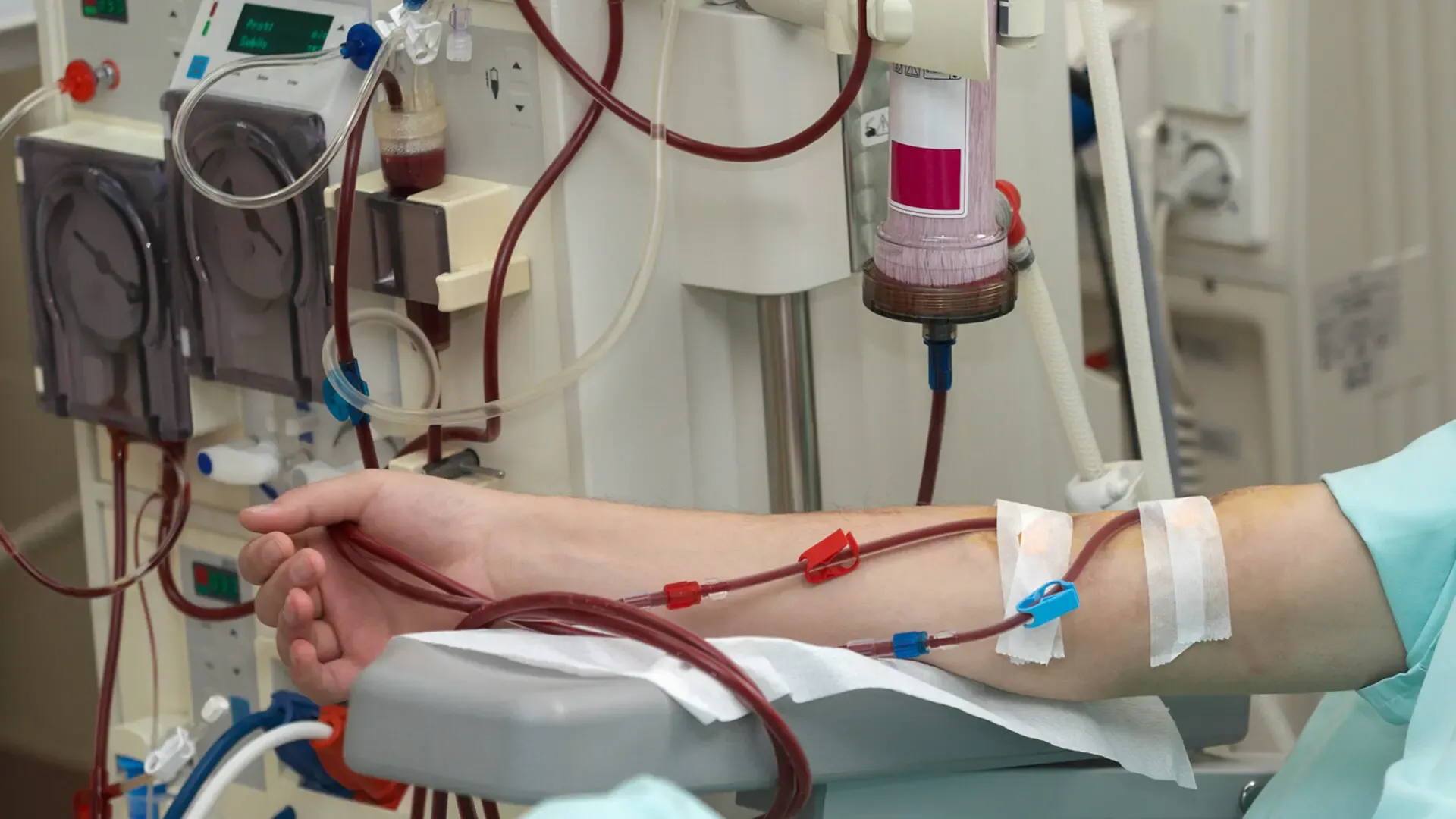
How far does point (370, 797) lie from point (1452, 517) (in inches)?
37.6

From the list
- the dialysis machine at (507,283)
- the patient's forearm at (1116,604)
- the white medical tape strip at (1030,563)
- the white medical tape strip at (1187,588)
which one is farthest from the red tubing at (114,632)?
the white medical tape strip at (1187,588)

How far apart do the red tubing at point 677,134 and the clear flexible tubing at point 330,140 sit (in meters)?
0.12

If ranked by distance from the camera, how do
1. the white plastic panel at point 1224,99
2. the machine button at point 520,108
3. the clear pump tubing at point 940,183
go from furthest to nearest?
the white plastic panel at point 1224,99
the machine button at point 520,108
the clear pump tubing at point 940,183

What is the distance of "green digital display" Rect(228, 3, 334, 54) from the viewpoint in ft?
4.48

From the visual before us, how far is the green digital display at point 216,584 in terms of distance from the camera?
155 centimetres

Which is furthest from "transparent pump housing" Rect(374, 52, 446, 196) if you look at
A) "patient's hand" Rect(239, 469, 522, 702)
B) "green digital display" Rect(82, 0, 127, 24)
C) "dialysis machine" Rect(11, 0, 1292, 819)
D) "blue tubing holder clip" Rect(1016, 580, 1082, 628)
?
"blue tubing holder clip" Rect(1016, 580, 1082, 628)

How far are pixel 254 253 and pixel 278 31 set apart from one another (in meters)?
0.19

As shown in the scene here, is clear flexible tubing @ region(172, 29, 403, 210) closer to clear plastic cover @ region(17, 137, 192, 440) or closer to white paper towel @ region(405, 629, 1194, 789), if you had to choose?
clear plastic cover @ region(17, 137, 192, 440)

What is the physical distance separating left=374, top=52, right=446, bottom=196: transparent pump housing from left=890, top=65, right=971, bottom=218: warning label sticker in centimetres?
37

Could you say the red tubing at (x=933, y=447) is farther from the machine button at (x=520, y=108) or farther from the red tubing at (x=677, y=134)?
the machine button at (x=520, y=108)

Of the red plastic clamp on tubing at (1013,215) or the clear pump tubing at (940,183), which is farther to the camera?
the red plastic clamp on tubing at (1013,215)

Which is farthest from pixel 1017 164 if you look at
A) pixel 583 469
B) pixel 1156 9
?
pixel 583 469

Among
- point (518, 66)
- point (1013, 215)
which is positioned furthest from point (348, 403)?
point (1013, 215)

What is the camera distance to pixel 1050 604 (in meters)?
1.04
